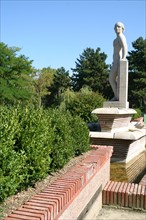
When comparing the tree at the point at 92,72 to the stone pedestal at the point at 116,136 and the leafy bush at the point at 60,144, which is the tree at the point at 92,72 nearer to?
the stone pedestal at the point at 116,136

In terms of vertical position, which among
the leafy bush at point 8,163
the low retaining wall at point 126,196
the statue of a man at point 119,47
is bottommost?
the low retaining wall at point 126,196

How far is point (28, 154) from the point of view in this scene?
360 centimetres

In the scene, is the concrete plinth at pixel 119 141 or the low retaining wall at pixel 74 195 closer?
the low retaining wall at pixel 74 195

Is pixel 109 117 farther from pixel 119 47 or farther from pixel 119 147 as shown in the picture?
pixel 119 47

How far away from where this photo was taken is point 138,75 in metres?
42.3

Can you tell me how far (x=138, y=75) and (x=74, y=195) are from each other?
4006 cm

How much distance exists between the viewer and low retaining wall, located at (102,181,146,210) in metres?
4.98

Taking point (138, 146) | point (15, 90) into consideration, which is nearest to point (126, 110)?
point (138, 146)

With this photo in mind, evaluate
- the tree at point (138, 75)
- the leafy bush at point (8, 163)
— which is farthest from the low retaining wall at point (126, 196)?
the tree at point (138, 75)

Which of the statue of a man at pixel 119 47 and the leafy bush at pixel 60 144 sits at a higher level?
the statue of a man at pixel 119 47

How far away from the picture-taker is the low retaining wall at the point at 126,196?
4.98 m

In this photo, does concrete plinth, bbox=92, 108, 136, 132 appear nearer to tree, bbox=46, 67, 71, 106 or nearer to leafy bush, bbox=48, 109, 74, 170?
leafy bush, bbox=48, 109, 74, 170

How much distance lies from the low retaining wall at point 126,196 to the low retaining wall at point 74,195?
0.15 metres

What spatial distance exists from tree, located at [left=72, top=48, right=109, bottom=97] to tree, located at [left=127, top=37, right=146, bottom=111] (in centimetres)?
458
